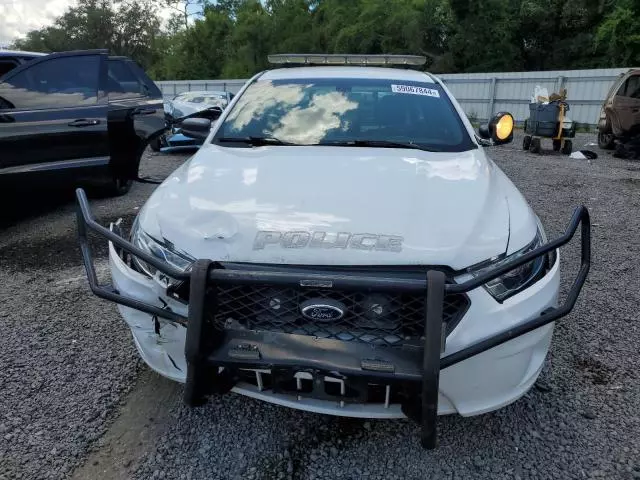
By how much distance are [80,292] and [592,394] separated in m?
3.25

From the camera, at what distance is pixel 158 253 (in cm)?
201

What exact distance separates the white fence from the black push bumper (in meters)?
14.1

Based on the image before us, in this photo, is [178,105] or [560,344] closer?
[560,344]

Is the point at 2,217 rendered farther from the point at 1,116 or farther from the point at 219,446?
the point at 219,446

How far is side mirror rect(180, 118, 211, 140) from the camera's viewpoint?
3.56 metres

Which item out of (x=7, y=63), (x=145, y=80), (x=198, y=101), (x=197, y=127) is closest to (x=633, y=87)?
(x=198, y=101)

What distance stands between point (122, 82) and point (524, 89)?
15.4 metres

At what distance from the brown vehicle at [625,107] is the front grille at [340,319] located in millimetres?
10171

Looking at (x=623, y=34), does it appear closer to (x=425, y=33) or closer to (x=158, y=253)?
(x=425, y=33)

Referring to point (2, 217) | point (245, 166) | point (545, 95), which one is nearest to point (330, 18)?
point (545, 95)

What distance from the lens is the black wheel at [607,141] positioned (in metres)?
10.9

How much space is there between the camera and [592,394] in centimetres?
251

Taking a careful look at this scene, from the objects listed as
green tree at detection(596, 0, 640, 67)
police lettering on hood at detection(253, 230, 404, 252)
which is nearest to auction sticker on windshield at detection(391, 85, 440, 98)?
police lettering on hood at detection(253, 230, 404, 252)

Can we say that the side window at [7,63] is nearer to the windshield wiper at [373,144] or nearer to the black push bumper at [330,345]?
the windshield wiper at [373,144]
